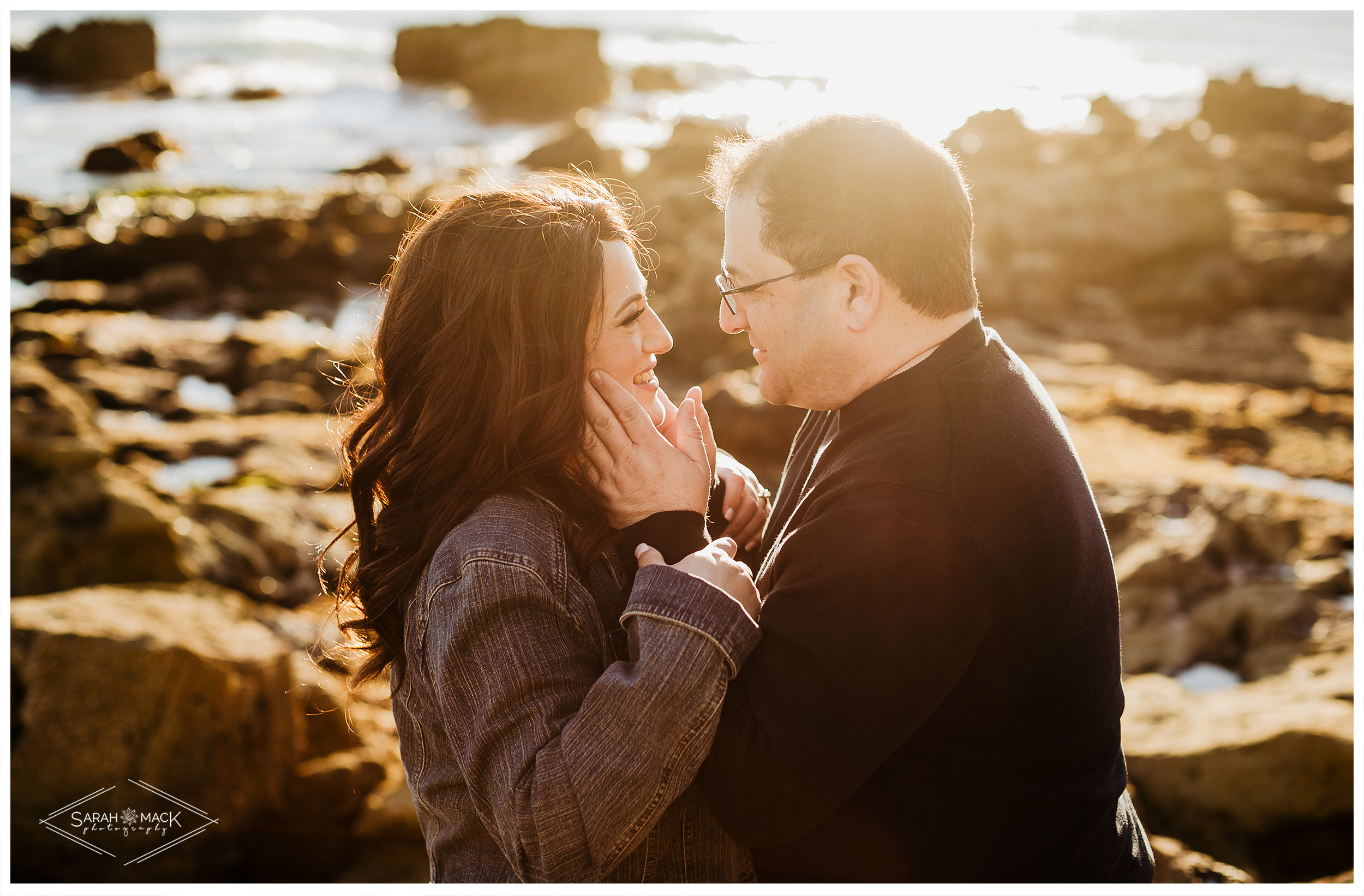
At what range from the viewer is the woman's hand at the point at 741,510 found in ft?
9.16

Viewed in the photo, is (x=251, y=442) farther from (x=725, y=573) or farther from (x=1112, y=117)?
(x=1112, y=117)

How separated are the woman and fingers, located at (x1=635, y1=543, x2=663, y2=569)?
0.05m

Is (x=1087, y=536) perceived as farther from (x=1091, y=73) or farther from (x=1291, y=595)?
(x=1091, y=73)

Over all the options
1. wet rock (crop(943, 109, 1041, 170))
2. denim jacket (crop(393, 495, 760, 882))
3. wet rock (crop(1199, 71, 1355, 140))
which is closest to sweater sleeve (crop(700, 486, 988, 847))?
denim jacket (crop(393, 495, 760, 882))

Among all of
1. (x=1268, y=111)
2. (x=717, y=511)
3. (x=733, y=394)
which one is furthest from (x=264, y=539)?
(x=1268, y=111)

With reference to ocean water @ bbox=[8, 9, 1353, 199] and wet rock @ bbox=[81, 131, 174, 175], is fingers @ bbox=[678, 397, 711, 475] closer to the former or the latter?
ocean water @ bbox=[8, 9, 1353, 199]

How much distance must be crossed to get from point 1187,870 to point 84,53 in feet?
149

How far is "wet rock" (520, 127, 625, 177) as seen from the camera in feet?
72.4

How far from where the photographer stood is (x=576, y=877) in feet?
6.44

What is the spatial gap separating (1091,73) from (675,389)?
1734cm

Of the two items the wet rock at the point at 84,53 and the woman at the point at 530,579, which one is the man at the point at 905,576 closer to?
the woman at the point at 530,579

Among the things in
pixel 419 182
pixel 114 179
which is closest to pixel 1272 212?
pixel 419 182

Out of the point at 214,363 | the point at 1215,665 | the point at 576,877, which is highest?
the point at 576,877

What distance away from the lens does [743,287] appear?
2320mm
